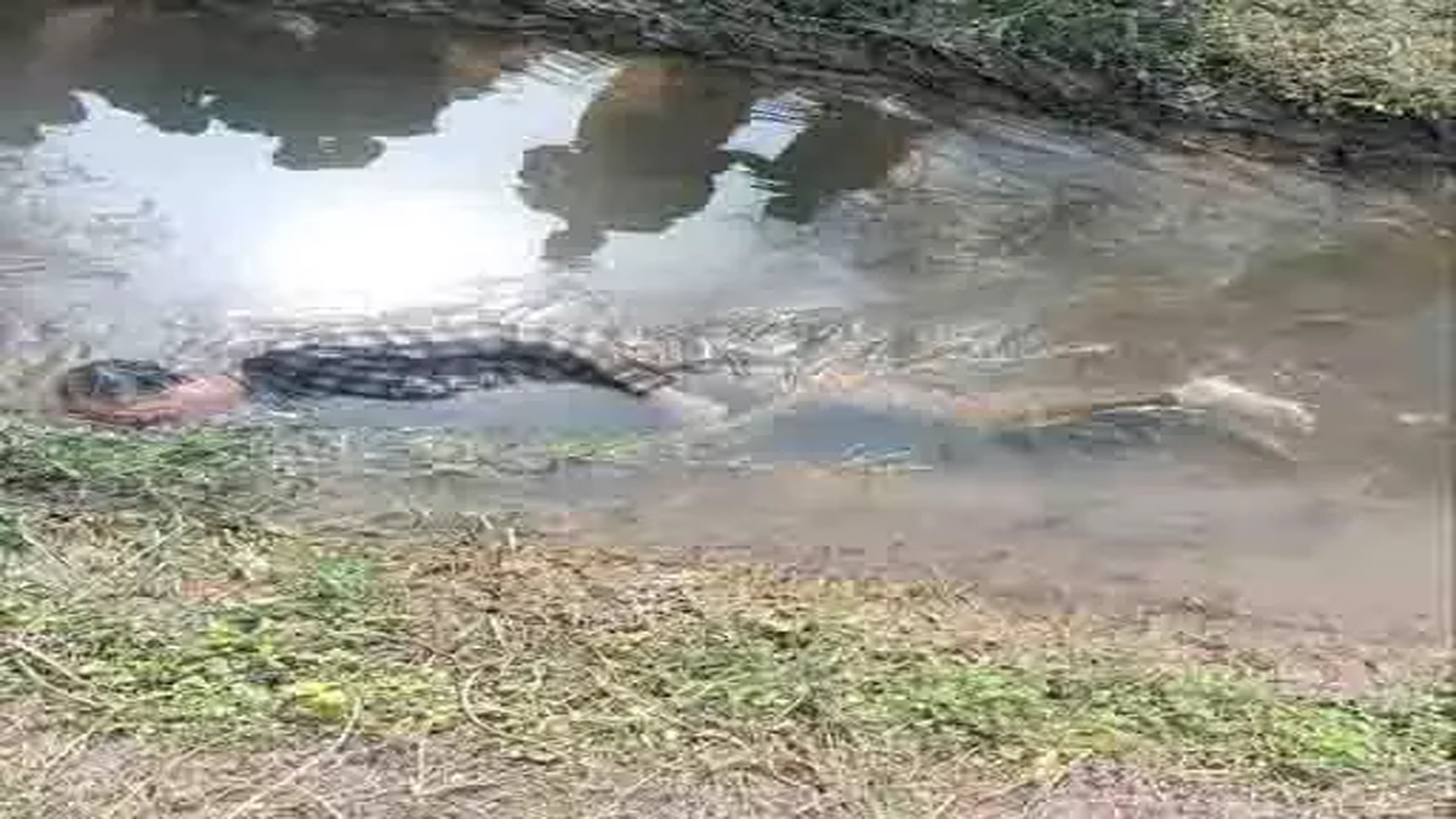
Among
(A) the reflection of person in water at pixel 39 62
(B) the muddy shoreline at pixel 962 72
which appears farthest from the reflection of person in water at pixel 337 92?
(A) the reflection of person in water at pixel 39 62

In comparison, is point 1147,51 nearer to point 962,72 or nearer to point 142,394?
point 962,72

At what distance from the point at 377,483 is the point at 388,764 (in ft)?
4.71

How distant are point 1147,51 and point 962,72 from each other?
765 mm

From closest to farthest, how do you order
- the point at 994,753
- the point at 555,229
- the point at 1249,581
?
the point at 994,753, the point at 1249,581, the point at 555,229

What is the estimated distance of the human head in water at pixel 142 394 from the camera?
5.98m

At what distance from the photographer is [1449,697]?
4.92 m

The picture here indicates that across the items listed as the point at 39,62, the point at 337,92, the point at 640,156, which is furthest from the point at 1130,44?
the point at 39,62

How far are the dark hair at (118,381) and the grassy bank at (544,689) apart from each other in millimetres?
601

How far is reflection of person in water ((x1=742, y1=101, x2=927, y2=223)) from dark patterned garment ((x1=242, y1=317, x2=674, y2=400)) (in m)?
1.26

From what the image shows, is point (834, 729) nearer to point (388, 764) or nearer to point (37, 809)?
point (388, 764)

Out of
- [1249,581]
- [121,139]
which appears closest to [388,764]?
[1249,581]

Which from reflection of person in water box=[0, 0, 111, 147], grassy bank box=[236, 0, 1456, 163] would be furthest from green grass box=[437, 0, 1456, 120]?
reflection of person in water box=[0, 0, 111, 147]

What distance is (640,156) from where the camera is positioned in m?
7.68

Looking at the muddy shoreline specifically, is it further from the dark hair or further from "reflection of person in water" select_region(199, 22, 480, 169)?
the dark hair
